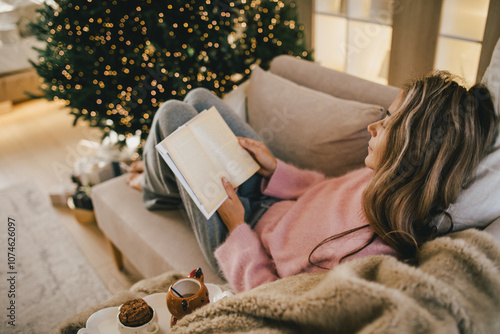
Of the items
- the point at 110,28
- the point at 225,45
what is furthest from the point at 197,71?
the point at 110,28

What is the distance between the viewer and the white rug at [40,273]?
4.83 ft

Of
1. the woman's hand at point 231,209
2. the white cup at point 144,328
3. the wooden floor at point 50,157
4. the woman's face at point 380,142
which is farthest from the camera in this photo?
the wooden floor at point 50,157

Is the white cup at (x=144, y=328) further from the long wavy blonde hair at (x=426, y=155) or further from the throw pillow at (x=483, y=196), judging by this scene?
the throw pillow at (x=483, y=196)

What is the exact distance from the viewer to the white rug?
1474mm

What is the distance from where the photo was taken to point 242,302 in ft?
2.21

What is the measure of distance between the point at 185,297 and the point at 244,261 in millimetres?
310

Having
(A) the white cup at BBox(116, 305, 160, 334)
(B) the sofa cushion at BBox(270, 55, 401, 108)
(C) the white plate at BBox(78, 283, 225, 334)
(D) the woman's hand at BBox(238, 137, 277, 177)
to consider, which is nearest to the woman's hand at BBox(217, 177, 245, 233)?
(D) the woman's hand at BBox(238, 137, 277, 177)

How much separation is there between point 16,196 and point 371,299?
2289 mm

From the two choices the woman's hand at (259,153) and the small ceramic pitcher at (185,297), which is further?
the woman's hand at (259,153)

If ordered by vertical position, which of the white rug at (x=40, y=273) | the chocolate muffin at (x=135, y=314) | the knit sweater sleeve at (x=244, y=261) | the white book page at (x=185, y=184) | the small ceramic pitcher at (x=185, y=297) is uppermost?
the white book page at (x=185, y=184)

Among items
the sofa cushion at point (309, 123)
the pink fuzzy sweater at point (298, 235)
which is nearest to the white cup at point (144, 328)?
the pink fuzzy sweater at point (298, 235)

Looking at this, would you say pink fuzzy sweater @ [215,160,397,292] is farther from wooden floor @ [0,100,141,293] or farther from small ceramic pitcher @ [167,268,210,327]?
wooden floor @ [0,100,141,293]

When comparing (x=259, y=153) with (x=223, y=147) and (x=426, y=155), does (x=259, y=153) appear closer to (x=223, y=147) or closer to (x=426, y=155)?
(x=223, y=147)

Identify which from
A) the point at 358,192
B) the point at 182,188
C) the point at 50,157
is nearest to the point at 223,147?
the point at 182,188
